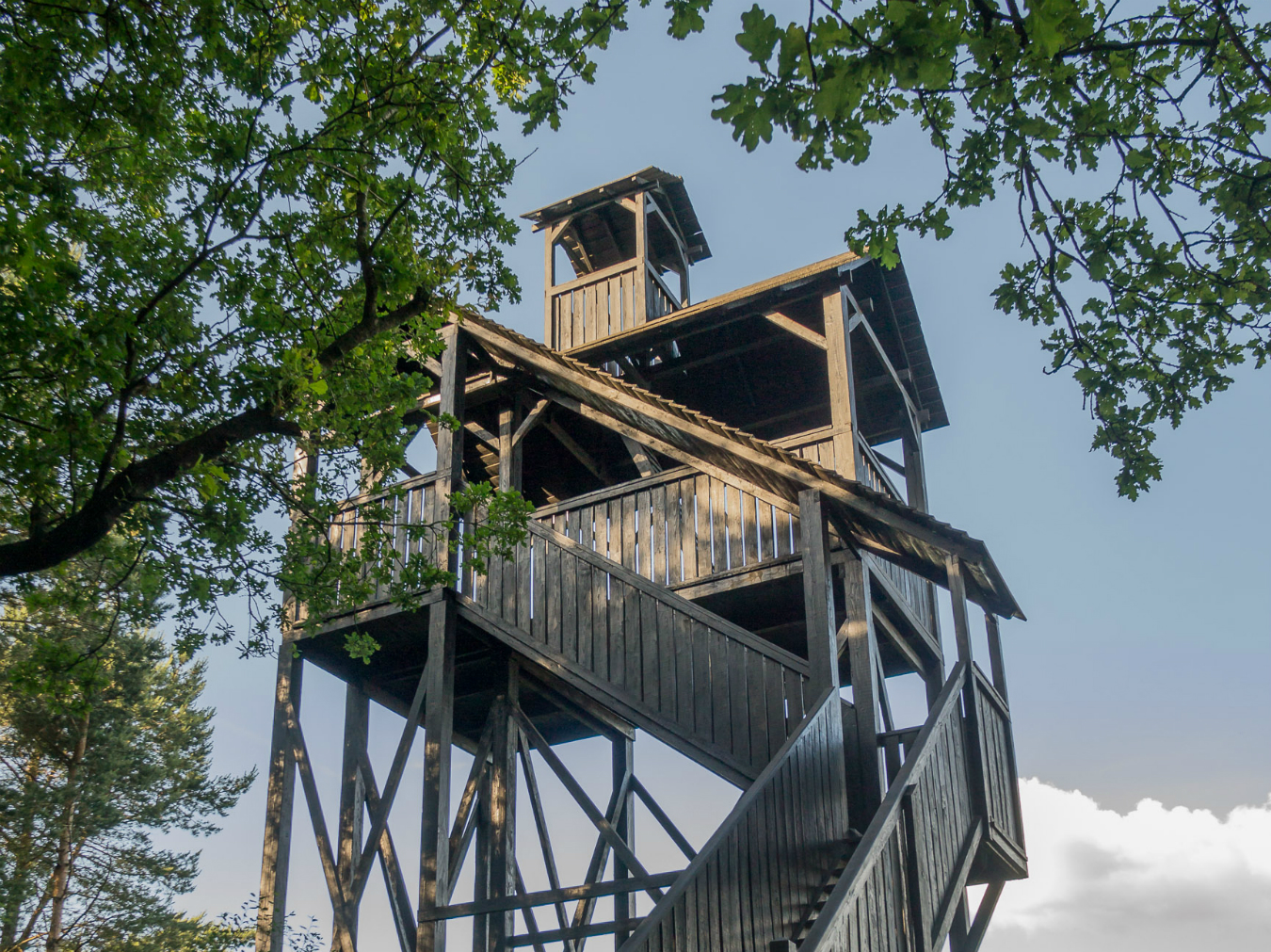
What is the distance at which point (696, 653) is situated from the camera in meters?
10.6

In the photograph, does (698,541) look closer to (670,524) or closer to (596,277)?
(670,524)

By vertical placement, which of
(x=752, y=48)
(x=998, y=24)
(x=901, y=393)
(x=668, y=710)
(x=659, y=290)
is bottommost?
(x=668, y=710)

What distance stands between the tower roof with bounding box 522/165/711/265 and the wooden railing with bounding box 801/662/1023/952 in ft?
28.5

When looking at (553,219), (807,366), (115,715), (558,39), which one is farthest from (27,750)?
(558,39)

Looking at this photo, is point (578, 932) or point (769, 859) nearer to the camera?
point (769, 859)

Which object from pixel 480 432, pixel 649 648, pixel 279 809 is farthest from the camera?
pixel 480 432

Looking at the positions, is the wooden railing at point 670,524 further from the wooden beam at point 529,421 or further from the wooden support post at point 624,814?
the wooden support post at point 624,814

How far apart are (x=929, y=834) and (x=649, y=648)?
306 cm

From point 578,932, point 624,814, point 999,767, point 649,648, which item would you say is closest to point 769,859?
point 649,648

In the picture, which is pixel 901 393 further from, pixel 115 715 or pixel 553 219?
pixel 115 715

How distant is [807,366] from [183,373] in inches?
361

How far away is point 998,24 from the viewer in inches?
197

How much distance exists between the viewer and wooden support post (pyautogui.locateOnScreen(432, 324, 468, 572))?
1229 cm

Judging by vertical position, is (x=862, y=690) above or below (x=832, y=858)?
above
